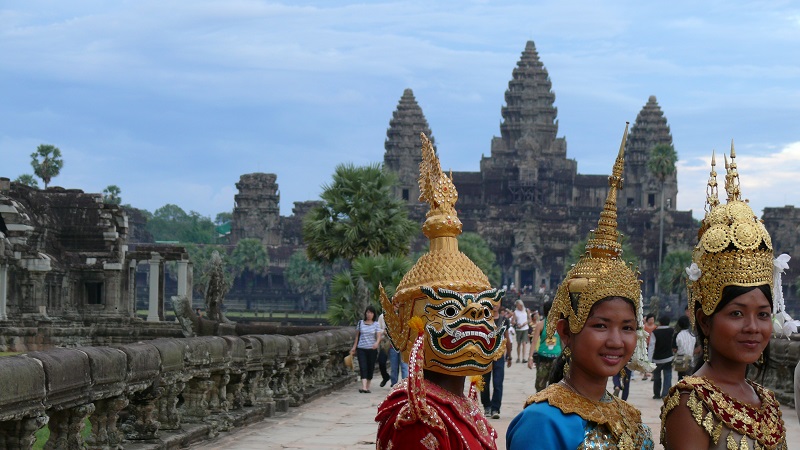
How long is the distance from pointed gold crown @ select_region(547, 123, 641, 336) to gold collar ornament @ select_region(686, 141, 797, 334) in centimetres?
22

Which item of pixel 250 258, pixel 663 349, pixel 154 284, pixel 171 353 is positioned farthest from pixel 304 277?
pixel 171 353

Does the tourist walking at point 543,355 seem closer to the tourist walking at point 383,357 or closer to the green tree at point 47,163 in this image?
the tourist walking at point 383,357

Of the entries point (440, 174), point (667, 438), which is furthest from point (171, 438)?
point (667, 438)

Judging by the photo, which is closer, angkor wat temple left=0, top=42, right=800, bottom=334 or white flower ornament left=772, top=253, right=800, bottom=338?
Result: white flower ornament left=772, top=253, right=800, bottom=338

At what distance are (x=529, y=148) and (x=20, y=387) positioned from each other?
382ft

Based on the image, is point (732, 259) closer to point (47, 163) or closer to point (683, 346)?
point (683, 346)

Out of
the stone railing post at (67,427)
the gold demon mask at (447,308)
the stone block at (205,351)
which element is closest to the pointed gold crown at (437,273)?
the gold demon mask at (447,308)

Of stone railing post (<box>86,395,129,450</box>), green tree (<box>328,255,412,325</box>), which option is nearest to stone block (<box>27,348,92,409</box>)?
stone railing post (<box>86,395,129,450</box>)

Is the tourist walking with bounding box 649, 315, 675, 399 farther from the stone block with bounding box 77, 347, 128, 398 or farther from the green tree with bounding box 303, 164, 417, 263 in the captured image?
the green tree with bounding box 303, 164, 417, 263

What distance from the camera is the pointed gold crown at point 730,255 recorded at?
4641 millimetres

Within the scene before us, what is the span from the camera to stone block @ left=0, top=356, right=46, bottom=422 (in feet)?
23.4

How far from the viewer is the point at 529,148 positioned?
402 ft

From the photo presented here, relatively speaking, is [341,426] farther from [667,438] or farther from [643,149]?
[643,149]

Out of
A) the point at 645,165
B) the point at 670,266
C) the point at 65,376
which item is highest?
the point at 645,165
